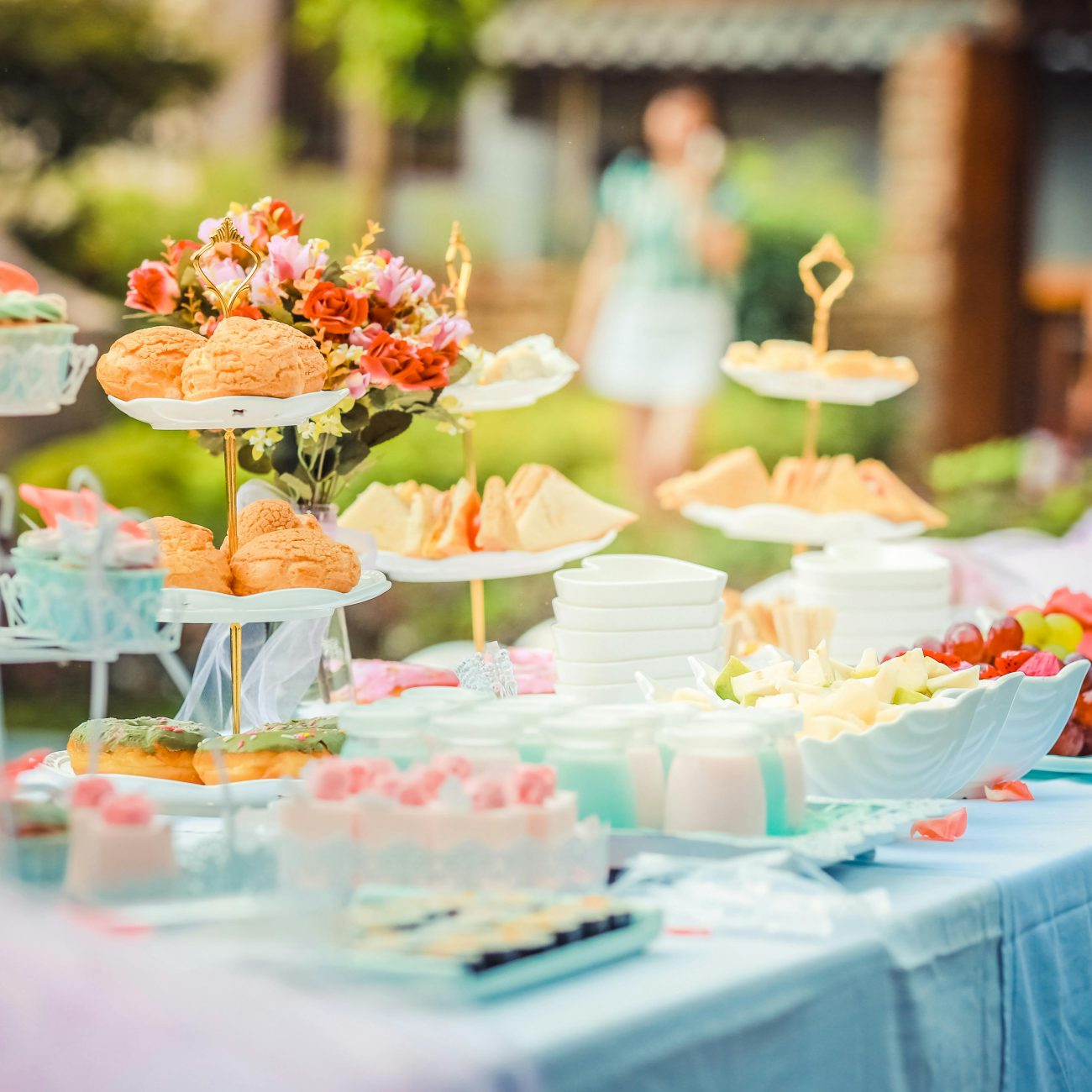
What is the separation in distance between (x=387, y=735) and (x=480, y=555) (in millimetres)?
817

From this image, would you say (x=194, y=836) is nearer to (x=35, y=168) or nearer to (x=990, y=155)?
(x=35, y=168)

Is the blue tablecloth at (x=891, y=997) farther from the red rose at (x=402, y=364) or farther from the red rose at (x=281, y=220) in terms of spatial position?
the red rose at (x=281, y=220)

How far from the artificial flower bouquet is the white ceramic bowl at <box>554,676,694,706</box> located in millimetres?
403

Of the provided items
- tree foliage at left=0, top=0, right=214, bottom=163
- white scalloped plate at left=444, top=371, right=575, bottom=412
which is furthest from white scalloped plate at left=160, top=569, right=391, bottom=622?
tree foliage at left=0, top=0, right=214, bottom=163

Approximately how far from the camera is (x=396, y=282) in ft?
7.04

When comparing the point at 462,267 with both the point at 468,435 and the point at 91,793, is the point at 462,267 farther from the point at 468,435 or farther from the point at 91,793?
the point at 91,793

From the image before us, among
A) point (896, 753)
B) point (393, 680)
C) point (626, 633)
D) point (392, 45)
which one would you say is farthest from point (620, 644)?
point (392, 45)

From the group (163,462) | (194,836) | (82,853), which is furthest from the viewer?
(163,462)

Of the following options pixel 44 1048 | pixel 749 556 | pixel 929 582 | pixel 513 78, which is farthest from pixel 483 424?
pixel 44 1048

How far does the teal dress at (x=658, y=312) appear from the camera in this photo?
8.40 m

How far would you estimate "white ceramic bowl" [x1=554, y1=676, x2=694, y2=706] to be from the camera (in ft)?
6.97

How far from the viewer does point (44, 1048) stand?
1141 mm

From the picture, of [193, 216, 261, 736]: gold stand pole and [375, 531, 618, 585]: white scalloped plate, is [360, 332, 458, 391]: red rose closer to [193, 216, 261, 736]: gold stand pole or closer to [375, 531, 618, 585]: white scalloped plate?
[193, 216, 261, 736]: gold stand pole

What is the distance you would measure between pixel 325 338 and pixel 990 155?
24.4 feet
